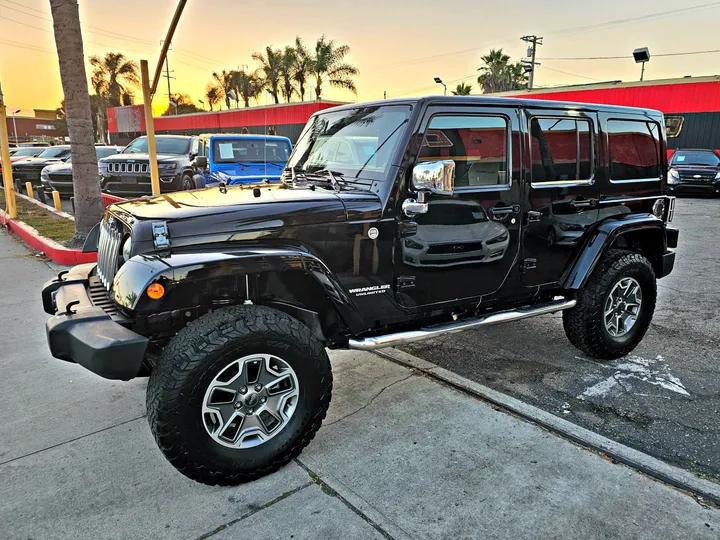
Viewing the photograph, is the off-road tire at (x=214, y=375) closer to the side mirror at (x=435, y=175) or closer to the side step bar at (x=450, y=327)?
the side step bar at (x=450, y=327)

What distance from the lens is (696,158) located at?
16.8m

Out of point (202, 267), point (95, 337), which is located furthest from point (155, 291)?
point (95, 337)

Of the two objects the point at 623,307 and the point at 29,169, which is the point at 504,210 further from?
the point at 29,169

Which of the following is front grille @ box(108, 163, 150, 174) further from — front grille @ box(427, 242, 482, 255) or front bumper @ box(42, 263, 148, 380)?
front grille @ box(427, 242, 482, 255)

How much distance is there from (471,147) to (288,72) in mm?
38002

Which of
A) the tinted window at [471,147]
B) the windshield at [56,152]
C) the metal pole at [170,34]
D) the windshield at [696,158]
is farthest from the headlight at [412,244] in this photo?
the windshield at [56,152]

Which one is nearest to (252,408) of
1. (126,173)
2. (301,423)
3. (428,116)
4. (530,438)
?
(301,423)

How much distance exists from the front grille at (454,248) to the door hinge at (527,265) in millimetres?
470

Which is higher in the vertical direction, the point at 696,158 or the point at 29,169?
Answer: the point at 696,158

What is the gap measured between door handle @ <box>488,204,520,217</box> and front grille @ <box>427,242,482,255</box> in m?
0.23

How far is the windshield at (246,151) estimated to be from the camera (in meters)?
10.4

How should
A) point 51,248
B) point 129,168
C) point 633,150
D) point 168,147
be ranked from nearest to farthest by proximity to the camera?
point 633,150 < point 51,248 < point 129,168 < point 168,147

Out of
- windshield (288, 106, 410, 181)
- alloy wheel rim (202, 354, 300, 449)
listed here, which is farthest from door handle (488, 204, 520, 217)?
alloy wheel rim (202, 354, 300, 449)

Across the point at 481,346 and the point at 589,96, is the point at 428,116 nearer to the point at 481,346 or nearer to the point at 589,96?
the point at 481,346
